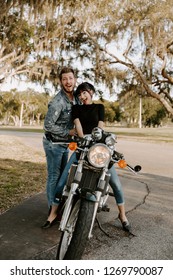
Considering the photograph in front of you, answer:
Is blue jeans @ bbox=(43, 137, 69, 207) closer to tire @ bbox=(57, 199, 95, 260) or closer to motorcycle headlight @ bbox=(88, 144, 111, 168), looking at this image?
tire @ bbox=(57, 199, 95, 260)

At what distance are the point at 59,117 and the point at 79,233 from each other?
1636mm

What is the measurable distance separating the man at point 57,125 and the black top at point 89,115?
195mm

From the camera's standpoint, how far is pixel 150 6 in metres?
18.9

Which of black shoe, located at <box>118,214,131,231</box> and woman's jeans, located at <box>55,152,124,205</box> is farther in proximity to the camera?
black shoe, located at <box>118,214,131,231</box>

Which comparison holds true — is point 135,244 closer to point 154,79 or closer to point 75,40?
point 75,40

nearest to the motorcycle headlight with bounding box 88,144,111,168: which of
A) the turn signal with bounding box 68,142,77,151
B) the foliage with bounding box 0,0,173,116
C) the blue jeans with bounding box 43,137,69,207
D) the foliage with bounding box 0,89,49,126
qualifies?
the turn signal with bounding box 68,142,77,151

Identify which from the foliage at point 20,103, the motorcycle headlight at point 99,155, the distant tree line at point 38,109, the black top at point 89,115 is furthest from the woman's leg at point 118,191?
the foliage at point 20,103

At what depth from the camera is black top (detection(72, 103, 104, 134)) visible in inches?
138

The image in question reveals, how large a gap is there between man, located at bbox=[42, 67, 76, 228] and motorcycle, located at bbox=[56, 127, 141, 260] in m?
0.88

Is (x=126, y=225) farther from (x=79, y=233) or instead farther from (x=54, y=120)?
(x=54, y=120)

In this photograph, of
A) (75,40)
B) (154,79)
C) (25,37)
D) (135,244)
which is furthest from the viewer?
(154,79)

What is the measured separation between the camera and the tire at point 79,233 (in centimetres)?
256
